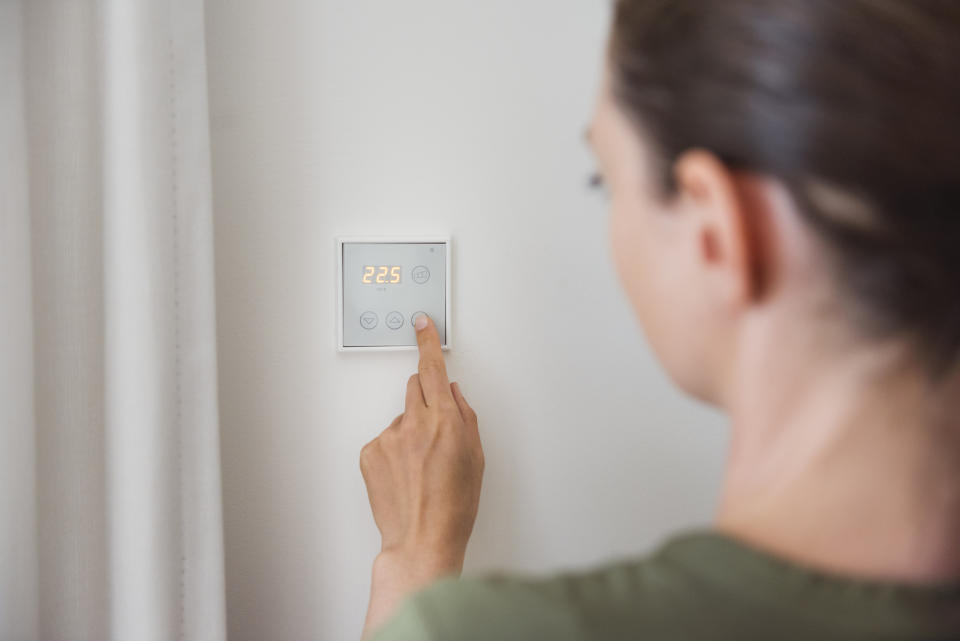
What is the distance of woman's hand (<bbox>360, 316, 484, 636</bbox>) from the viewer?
2.34 ft

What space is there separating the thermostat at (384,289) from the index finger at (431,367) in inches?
0.7

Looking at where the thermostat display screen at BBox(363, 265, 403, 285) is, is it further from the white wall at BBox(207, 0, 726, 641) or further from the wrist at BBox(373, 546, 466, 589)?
the wrist at BBox(373, 546, 466, 589)

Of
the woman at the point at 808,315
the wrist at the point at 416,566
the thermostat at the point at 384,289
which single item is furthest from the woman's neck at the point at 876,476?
the thermostat at the point at 384,289

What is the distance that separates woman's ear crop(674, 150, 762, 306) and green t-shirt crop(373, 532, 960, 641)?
0.15 m

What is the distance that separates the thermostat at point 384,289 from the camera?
→ 0.81 meters

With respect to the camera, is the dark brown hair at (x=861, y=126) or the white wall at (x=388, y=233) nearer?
the dark brown hair at (x=861, y=126)

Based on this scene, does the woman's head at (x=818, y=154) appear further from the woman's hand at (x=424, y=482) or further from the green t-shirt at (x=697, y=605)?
the woman's hand at (x=424, y=482)

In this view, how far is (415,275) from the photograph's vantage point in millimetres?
818

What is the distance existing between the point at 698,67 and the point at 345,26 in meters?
0.55

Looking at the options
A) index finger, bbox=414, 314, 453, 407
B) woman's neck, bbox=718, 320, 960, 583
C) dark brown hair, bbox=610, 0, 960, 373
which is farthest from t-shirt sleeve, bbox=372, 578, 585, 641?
index finger, bbox=414, 314, 453, 407

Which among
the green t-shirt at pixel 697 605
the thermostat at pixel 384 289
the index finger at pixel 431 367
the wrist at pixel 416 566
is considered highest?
the thermostat at pixel 384 289

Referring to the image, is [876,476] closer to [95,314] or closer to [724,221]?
[724,221]

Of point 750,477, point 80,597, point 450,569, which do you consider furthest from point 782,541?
point 80,597

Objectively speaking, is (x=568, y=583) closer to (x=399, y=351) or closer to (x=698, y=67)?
(x=698, y=67)
